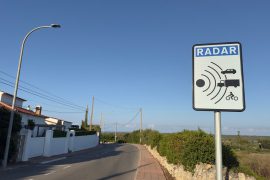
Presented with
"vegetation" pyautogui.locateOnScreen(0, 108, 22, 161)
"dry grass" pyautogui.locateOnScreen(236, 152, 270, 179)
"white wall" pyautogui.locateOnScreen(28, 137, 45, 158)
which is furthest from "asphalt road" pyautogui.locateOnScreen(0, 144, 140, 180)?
"dry grass" pyautogui.locateOnScreen(236, 152, 270, 179)

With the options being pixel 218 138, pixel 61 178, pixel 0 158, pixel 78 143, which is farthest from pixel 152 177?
pixel 78 143

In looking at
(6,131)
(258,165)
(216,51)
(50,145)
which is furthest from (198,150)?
(50,145)

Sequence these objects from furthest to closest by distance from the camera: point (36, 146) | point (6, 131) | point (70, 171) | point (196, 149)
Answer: point (36, 146), point (6, 131), point (70, 171), point (196, 149)

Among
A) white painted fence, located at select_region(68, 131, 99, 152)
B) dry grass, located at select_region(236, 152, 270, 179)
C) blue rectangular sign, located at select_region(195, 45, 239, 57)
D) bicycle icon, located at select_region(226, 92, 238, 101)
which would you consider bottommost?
dry grass, located at select_region(236, 152, 270, 179)

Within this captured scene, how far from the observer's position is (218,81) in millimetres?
→ 2873

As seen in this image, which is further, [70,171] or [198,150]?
[70,171]

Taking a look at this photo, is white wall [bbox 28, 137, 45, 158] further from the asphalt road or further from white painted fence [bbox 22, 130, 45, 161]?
the asphalt road

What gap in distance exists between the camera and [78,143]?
4638 cm

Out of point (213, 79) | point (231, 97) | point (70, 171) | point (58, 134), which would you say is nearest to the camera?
point (231, 97)

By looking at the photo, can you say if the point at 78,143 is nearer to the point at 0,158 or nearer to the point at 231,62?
the point at 0,158

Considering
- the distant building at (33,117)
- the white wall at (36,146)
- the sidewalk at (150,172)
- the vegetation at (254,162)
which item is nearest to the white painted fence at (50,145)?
the white wall at (36,146)

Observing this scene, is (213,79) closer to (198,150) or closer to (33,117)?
(198,150)

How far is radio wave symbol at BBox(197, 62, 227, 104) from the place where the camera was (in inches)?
112

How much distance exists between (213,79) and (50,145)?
32026 mm
